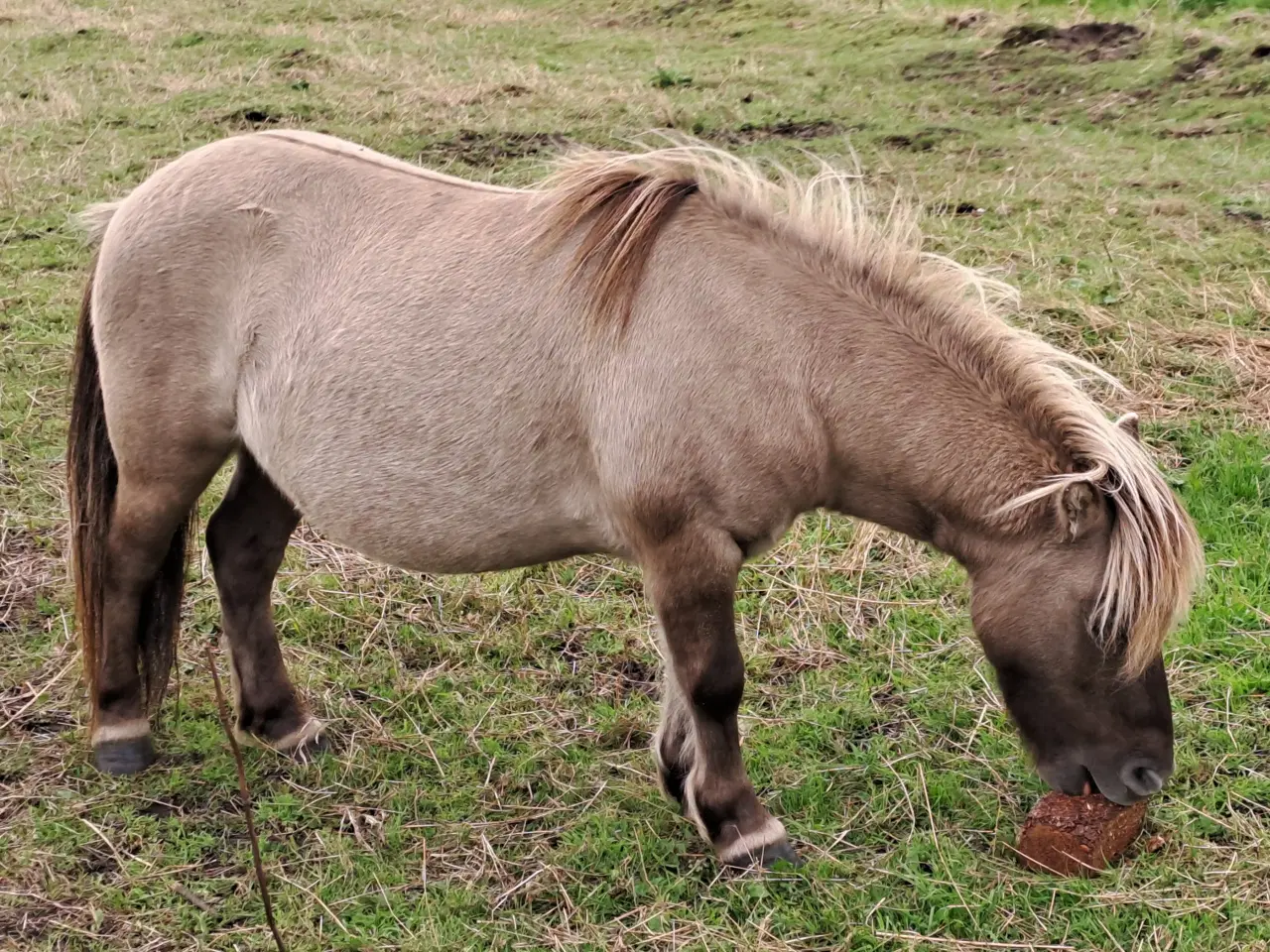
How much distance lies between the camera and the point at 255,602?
13.0ft

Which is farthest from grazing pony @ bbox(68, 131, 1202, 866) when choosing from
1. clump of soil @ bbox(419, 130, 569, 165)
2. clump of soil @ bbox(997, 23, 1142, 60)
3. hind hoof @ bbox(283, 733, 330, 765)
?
clump of soil @ bbox(997, 23, 1142, 60)

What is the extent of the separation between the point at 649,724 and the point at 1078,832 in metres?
1.39

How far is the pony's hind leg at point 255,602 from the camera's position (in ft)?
12.9

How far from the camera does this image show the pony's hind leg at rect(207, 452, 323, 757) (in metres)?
3.93

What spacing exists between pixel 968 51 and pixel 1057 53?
79cm

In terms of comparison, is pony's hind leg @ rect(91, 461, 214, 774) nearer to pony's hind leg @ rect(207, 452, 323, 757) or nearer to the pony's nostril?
pony's hind leg @ rect(207, 452, 323, 757)

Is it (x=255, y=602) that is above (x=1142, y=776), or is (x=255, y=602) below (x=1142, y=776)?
below

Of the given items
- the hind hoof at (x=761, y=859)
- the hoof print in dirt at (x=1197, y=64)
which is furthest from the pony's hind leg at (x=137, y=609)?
the hoof print in dirt at (x=1197, y=64)

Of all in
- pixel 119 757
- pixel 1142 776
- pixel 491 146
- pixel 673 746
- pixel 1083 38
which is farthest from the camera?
pixel 1083 38

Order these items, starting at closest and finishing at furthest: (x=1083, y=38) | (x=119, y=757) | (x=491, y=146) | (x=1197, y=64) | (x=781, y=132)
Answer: (x=119, y=757), (x=491, y=146), (x=781, y=132), (x=1197, y=64), (x=1083, y=38)

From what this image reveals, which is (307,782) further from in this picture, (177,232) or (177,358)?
(177,232)

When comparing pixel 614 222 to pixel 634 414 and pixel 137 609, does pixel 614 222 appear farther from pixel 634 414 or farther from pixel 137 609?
pixel 137 609

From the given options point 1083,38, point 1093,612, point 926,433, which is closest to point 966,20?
point 1083,38

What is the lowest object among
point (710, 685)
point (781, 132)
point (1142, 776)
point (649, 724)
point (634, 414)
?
point (649, 724)
